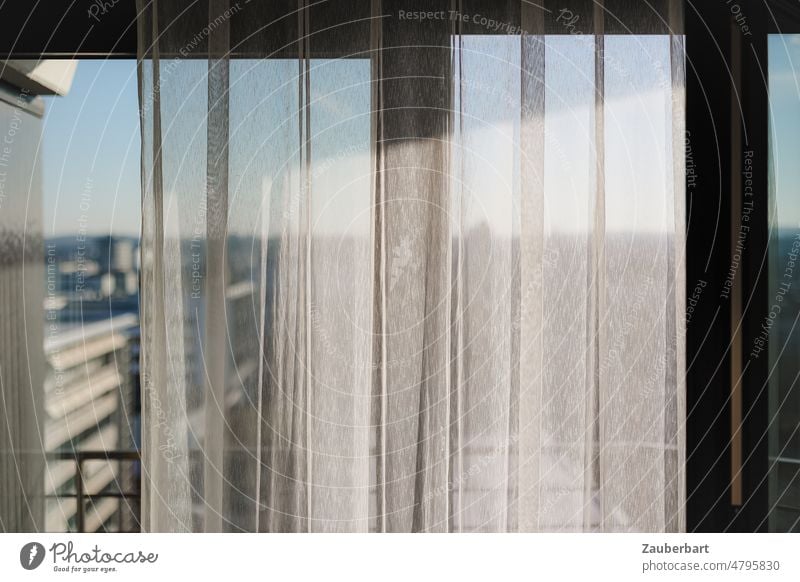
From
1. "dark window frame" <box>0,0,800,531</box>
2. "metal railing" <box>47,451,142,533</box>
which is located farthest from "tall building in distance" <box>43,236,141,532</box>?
"dark window frame" <box>0,0,800,531</box>

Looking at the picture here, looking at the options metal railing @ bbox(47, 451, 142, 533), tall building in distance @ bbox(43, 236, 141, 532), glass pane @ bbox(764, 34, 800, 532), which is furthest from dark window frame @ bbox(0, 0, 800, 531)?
metal railing @ bbox(47, 451, 142, 533)

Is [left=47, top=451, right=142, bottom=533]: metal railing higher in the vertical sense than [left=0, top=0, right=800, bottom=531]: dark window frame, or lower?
lower

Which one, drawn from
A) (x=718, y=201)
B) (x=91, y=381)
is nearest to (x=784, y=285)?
(x=718, y=201)

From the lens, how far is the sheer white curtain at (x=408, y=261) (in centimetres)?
73

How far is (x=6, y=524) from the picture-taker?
A: 77 centimetres

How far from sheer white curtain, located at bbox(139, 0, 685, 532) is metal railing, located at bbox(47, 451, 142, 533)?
3 centimetres

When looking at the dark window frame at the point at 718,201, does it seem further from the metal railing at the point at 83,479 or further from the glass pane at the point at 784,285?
the metal railing at the point at 83,479

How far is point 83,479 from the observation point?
0.77m

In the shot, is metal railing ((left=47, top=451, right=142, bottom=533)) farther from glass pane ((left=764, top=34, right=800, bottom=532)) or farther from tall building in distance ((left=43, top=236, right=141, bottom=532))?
glass pane ((left=764, top=34, right=800, bottom=532))

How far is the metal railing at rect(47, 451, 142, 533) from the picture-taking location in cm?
77

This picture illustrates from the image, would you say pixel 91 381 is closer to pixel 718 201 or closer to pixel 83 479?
pixel 83 479
